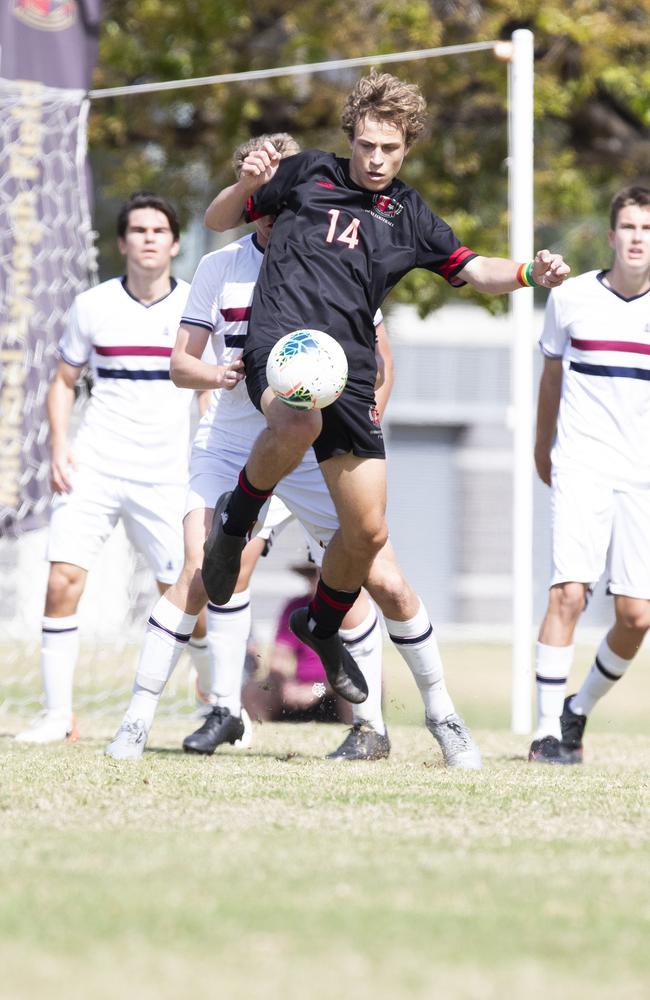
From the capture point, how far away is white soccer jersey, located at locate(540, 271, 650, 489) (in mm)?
6191

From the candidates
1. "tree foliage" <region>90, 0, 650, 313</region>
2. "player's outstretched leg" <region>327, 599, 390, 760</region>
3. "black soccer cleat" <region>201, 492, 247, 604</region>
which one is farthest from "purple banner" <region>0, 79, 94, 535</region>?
"tree foliage" <region>90, 0, 650, 313</region>

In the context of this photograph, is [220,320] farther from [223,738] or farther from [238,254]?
[223,738]

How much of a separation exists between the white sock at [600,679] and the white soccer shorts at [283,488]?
1506 millimetres

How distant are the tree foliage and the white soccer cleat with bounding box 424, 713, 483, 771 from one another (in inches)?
285

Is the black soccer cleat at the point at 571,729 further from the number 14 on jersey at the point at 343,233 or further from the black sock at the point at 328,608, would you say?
the number 14 on jersey at the point at 343,233

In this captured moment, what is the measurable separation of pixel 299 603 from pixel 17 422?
1.91 metres

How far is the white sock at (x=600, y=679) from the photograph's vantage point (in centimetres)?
648

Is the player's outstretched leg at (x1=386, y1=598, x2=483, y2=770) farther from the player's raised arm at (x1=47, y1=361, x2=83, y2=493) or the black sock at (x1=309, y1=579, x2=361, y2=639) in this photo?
the player's raised arm at (x1=47, y1=361, x2=83, y2=493)

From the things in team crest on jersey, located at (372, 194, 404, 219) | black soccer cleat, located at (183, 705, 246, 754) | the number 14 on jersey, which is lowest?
black soccer cleat, located at (183, 705, 246, 754)

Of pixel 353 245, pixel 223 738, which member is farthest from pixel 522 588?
pixel 353 245

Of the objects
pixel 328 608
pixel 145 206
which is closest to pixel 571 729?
pixel 328 608

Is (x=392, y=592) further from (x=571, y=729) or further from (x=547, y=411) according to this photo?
(x=547, y=411)

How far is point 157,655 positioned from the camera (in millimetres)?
5453

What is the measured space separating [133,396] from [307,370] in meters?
2.43
